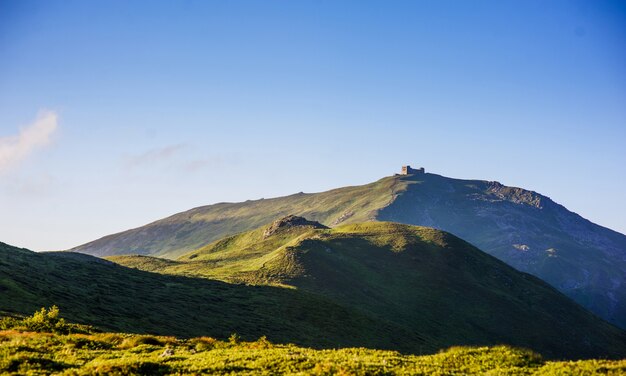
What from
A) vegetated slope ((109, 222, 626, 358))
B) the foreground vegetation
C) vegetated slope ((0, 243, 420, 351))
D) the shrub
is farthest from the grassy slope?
vegetated slope ((109, 222, 626, 358))

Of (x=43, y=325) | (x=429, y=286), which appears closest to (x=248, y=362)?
(x=43, y=325)

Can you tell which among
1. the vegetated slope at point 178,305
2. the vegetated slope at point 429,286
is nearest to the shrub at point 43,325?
the vegetated slope at point 178,305

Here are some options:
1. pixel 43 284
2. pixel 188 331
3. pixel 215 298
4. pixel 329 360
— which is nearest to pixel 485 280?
pixel 215 298

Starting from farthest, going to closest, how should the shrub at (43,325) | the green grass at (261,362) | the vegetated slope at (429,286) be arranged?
1. the vegetated slope at (429,286)
2. the shrub at (43,325)
3. the green grass at (261,362)

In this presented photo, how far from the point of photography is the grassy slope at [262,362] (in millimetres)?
23047

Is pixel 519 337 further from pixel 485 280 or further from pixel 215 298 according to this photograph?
pixel 215 298

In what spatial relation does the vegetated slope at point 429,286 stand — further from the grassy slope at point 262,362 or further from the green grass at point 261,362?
the green grass at point 261,362

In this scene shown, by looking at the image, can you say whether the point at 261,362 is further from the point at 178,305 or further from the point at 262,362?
the point at 178,305

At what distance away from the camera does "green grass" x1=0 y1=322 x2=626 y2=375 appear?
22984 millimetres

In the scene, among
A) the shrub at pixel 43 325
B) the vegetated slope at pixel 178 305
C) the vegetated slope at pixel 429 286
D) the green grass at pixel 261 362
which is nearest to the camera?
the green grass at pixel 261 362

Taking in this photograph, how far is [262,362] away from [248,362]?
2.47 feet

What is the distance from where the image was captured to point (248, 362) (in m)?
25.1

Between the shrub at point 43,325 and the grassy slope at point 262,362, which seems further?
the shrub at point 43,325

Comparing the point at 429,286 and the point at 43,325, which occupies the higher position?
the point at 43,325
